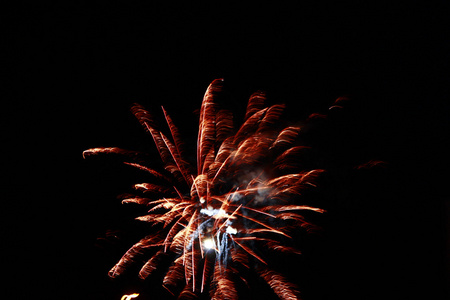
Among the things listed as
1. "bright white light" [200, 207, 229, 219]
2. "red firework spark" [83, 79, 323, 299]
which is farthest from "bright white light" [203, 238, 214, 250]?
"bright white light" [200, 207, 229, 219]

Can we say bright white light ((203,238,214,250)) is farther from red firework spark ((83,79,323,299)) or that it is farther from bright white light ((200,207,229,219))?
bright white light ((200,207,229,219))

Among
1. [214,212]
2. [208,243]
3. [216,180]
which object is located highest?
[216,180]

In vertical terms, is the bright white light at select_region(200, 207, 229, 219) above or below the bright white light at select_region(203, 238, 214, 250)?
above

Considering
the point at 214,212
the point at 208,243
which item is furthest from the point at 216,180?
the point at 208,243

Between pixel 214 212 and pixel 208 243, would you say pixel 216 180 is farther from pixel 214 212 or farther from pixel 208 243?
pixel 208 243

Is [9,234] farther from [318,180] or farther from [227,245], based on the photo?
[318,180]

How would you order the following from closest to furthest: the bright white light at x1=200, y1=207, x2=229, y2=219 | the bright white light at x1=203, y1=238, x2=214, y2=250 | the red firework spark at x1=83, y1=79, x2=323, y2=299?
the red firework spark at x1=83, y1=79, x2=323, y2=299 < the bright white light at x1=200, y1=207, x2=229, y2=219 < the bright white light at x1=203, y1=238, x2=214, y2=250

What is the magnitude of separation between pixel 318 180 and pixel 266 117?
3.27 m

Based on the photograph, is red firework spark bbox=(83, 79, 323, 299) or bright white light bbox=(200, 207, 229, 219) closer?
red firework spark bbox=(83, 79, 323, 299)

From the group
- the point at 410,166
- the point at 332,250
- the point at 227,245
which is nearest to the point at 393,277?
the point at 332,250

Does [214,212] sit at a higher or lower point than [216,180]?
lower

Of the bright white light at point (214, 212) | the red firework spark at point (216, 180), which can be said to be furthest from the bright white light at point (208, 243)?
the bright white light at point (214, 212)

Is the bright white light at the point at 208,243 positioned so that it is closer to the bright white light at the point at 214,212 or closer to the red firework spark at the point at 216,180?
the red firework spark at the point at 216,180

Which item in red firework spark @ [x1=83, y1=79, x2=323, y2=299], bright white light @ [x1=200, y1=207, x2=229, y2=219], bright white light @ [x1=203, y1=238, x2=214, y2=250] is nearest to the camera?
red firework spark @ [x1=83, y1=79, x2=323, y2=299]
